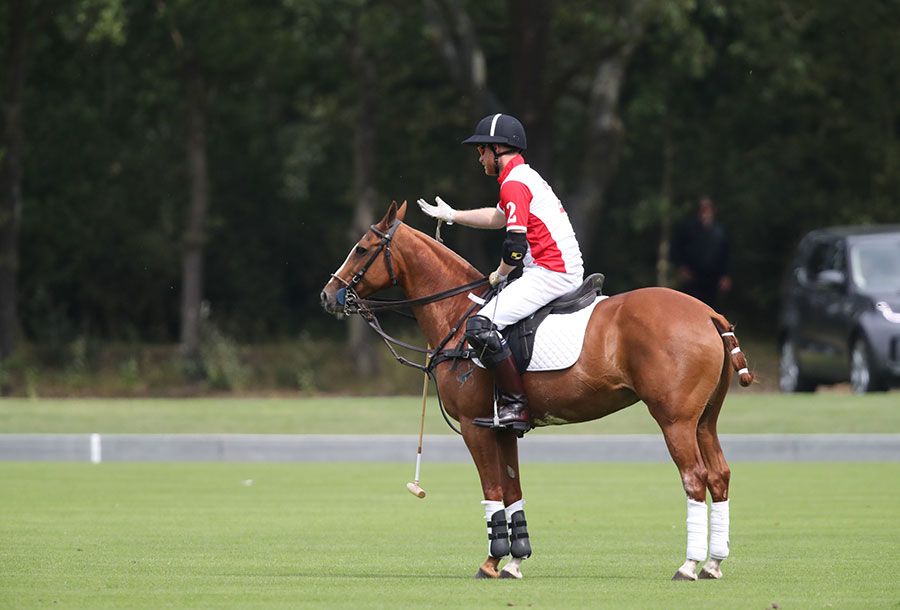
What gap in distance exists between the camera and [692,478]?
352 inches

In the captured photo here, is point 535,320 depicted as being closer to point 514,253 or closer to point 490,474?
point 514,253

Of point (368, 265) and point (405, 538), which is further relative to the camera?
point (405, 538)

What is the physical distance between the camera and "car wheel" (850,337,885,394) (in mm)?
18970

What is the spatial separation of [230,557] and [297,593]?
1602 mm

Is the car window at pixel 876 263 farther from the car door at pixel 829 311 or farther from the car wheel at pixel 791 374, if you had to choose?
the car wheel at pixel 791 374

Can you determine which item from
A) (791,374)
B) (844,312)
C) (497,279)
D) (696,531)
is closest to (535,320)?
(497,279)

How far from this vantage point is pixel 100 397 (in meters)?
23.3

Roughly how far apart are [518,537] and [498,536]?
0.42 feet

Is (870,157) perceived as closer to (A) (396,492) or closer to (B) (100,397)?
(B) (100,397)

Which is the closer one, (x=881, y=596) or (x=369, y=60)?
(x=881, y=596)

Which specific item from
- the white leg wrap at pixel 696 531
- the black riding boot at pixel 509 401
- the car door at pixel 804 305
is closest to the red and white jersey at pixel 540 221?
the black riding boot at pixel 509 401

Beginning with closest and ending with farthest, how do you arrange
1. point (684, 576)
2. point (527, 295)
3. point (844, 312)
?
point (684, 576), point (527, 295), point (844, 312)

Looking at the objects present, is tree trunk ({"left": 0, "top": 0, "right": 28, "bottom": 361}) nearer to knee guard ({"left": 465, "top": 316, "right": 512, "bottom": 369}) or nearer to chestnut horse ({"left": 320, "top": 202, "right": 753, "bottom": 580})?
chestnut horse ({"left": 320, "top": 202, "right": 753, "bottom": 580})

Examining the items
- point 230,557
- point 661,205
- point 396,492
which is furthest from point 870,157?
point 230,557
